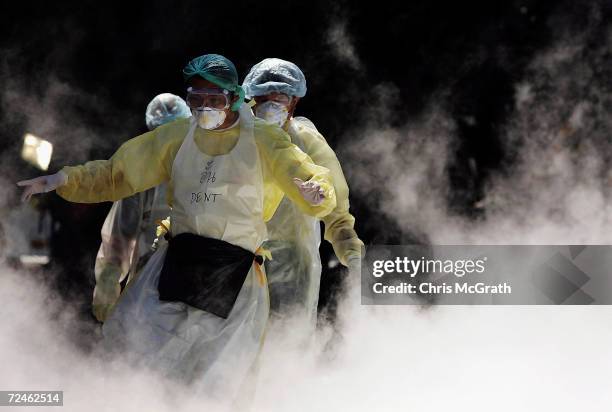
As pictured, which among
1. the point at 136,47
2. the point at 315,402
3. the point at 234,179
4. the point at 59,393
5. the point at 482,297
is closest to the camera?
the point at 234,179

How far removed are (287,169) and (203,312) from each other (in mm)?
597

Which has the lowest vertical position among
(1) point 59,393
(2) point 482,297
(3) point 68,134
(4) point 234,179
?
(1) point 59,393

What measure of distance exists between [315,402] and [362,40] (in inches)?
78.6

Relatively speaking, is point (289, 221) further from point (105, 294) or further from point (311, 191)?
point (311, 191)

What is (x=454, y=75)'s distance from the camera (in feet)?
23.1

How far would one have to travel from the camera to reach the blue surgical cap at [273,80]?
590 cm

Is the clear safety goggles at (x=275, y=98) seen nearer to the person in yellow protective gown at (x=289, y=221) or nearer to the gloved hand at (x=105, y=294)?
the person in yellow protective gown at (x=289, y=221)

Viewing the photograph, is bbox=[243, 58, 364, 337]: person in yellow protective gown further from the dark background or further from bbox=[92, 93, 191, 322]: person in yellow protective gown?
the dark background

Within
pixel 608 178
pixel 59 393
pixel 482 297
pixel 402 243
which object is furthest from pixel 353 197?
pixel 59 393

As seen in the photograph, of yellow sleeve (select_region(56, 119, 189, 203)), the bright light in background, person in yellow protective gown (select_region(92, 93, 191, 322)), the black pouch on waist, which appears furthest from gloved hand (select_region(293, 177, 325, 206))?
the bright light in background

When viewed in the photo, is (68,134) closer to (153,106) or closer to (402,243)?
(153,106)

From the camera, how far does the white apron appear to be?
15.7 ft

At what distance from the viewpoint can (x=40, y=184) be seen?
4.82 m

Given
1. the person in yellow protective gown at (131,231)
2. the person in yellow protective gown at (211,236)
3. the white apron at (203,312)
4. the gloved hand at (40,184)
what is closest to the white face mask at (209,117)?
the person in yellow protective gown at (211,236)
